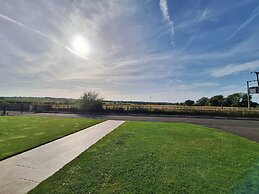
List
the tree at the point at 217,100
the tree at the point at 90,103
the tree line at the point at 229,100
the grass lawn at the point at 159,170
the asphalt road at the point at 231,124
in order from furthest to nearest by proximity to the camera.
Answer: the tree at the point at 217,100 → the tree line at the point at 229,100 → the tree at the point at 90,103 → the asphalt road at the point at 231,124 → the grass lawn at the point at 159,170

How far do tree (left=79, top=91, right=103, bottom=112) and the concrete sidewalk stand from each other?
862 inches

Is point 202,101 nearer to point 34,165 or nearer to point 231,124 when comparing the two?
point 231,124

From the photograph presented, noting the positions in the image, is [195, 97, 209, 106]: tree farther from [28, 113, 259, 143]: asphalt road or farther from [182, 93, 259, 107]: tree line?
[28, 113, 259, 143]: asphalt road

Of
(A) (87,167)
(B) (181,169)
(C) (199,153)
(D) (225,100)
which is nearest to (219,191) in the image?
(B) (181,169)

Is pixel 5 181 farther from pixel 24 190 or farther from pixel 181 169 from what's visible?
pixel 181 169

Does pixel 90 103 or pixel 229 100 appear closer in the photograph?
pixel 90 103

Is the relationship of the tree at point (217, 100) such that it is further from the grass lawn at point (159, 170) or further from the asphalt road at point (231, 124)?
the grass lawn at point (159, 170)

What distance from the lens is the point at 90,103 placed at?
2977 centimetres

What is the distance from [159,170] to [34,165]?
3826 millimetres

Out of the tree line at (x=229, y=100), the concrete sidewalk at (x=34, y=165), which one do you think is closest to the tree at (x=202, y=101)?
the tree line at (x=229, y=100)

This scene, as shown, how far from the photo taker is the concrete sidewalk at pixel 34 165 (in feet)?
13.4

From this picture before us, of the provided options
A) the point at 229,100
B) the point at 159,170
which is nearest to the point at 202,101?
the point at 229,100

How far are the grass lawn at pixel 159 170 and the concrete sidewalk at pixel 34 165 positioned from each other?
0.34 meters

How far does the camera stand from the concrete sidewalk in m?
4.07
